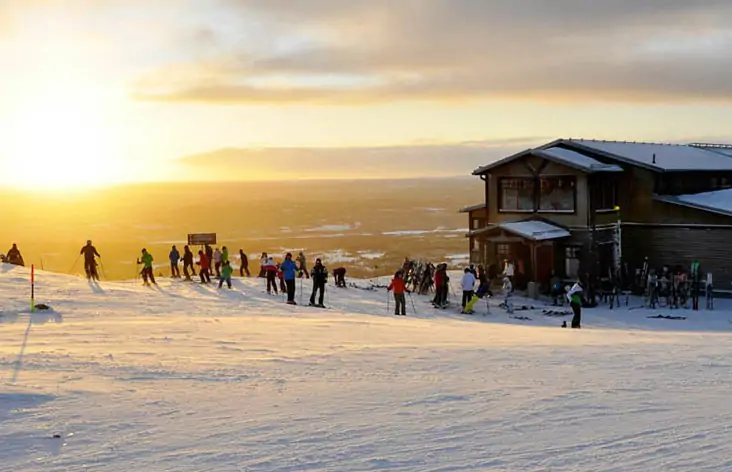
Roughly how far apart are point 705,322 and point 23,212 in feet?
393

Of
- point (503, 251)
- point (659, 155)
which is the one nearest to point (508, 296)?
point (503, 251)

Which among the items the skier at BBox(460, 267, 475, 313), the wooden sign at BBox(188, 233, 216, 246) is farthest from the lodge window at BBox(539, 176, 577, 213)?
the wooden sign at BBox(188, 233, 216, 246)

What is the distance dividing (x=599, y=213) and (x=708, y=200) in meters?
4.09

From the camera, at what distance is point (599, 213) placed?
34688 mm

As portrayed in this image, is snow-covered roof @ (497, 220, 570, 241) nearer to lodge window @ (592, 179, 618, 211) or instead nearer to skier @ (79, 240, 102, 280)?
lodge window @ (592, 179, 618, 211)

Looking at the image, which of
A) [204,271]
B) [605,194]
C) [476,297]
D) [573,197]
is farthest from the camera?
[605,194]

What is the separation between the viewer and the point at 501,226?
33938 millimetres

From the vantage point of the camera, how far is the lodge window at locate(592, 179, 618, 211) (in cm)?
3459

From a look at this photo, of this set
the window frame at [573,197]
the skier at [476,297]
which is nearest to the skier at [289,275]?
the skier at [476,297]

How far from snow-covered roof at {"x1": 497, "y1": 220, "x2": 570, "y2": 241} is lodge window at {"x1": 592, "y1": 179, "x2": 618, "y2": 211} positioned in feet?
6.16

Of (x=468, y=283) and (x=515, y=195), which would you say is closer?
(x=468, y=283)

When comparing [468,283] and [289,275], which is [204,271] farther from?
[468,283]

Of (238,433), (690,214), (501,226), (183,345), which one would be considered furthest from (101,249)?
(238,433)

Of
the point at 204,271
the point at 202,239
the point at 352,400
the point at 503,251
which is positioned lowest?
the point at 352,400
